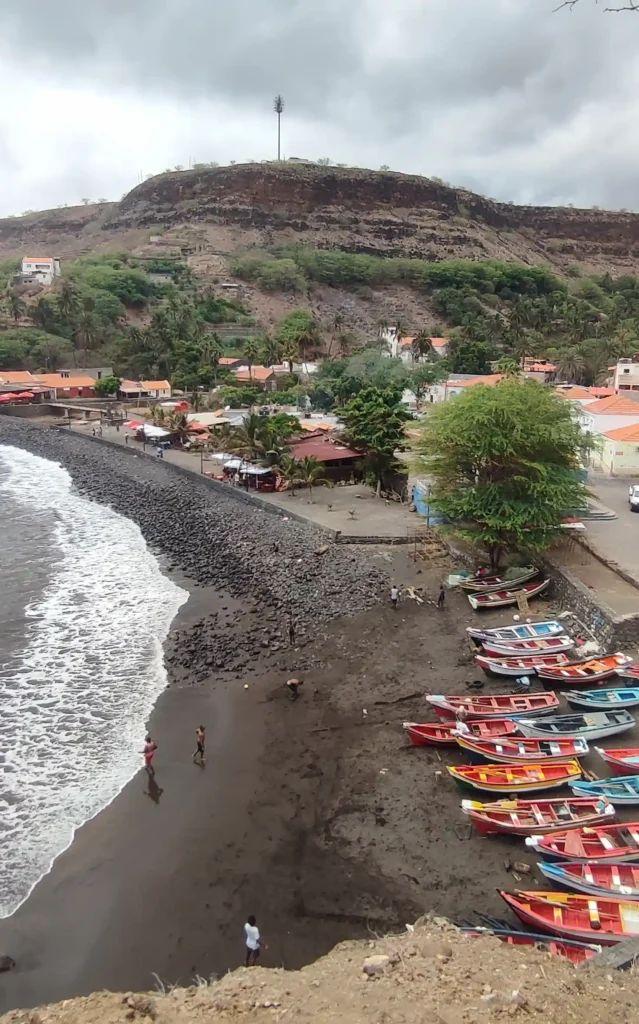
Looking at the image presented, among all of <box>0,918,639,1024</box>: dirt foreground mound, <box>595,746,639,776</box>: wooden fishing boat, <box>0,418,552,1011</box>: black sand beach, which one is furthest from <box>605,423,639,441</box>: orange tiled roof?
<box>0,918,639,1024</box>: dirt foreground mound

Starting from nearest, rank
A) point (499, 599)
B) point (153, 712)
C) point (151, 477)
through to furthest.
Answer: point (153, 712) → point (499, 599) → point (151, 477)

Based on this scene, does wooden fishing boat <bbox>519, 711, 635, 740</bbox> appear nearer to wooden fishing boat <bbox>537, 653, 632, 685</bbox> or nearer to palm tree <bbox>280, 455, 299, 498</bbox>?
wooden fishing boat <bbox>537, 653, 632, 685</bbox>

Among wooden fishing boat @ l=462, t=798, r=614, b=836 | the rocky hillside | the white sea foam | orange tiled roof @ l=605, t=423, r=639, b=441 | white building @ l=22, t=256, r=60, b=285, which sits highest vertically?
the rocky hillside

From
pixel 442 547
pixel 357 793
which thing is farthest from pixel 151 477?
pixel 357 793

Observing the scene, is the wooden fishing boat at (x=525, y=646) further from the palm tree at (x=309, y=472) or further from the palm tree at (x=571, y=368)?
the palm tree at (x=571, y=368)

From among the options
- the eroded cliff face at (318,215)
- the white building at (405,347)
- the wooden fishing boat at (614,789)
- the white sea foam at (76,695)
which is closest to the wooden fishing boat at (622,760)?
the wooden fishing boat at (614,789)

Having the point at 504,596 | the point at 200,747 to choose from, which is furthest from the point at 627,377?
the point at 200,747

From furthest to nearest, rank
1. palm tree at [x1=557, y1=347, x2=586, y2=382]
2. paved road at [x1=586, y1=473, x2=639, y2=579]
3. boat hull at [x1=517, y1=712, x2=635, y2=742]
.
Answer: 1. palm tree at [x1=557, y1=347, x2=586, y2=382]
2. paved road at [x1=586, y1=473, x2=639, y2=579]
3. boat hull at [x1=517, y1=712, x2=635, y2=742]

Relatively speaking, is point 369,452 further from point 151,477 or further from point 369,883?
point 369,883
